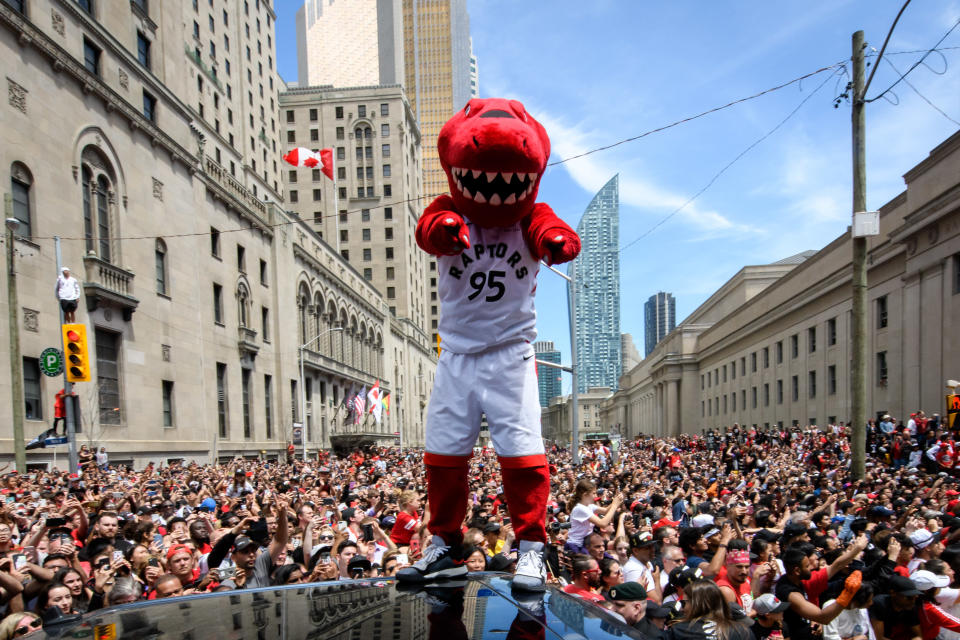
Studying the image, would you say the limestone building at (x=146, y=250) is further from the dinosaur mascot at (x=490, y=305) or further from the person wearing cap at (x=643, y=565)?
the dinosaur mascot at (x=490, y=305)

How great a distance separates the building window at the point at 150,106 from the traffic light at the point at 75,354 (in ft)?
43.2

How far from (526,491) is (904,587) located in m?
3.06

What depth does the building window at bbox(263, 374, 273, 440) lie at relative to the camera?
35556mm

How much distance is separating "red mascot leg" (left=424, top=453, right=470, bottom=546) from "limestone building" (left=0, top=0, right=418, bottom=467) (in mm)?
17265

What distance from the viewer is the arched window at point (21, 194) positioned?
1809cm

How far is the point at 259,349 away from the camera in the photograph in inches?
1359

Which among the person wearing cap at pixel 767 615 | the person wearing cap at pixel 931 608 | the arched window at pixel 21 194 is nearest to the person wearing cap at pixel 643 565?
the person wearing cap at pixel 767 615

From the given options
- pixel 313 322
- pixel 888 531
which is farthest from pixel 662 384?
pixel 888 531

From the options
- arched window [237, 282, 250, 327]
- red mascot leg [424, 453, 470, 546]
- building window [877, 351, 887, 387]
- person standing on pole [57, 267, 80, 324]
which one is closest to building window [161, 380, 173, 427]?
arched window [237, 282, 250, 327]

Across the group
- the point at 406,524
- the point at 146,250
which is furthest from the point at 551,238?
the point at 146,250

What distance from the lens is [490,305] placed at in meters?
3.91

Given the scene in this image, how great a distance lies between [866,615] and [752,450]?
16.9m

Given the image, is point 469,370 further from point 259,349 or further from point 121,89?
point 259,349

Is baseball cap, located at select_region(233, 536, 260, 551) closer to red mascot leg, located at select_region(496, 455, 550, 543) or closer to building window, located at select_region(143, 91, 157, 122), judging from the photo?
red mascot leg, located at select_region(496, 455, 550, 543)
